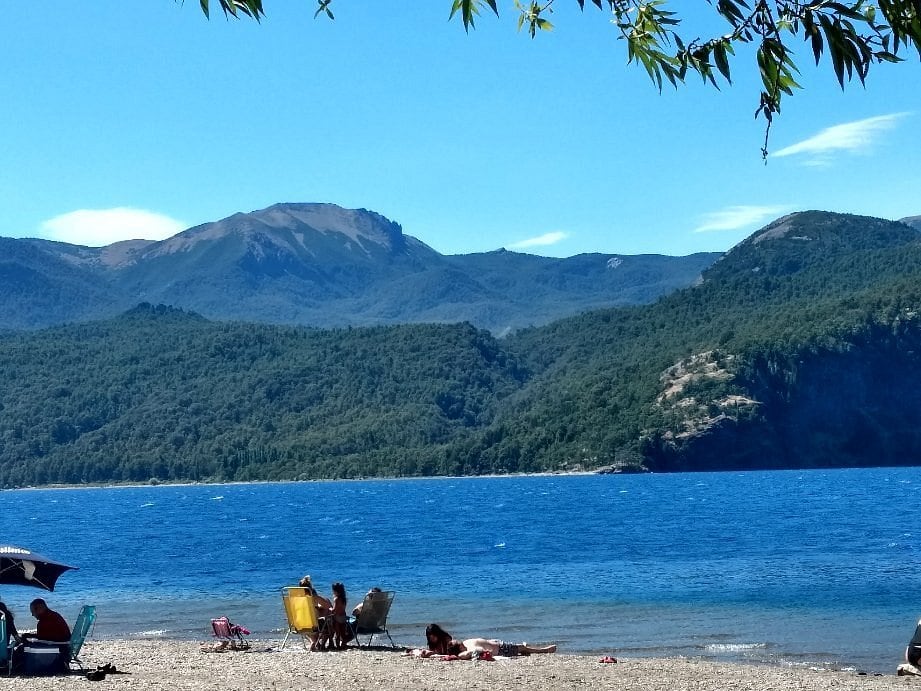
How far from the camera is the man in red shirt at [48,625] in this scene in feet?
58.2

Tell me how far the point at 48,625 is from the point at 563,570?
2938cm

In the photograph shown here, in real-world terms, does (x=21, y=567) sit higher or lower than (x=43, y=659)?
higher

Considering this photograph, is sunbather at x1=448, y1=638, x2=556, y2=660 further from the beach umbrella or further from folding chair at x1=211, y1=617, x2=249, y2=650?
the beach umbrella

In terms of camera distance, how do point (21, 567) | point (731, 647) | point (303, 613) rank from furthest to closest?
point (731, 647) → point (303, 613) → point (21, 567)

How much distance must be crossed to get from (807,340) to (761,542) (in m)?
117

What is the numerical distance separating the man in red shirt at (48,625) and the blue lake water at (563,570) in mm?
10044

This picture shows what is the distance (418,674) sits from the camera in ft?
60.1

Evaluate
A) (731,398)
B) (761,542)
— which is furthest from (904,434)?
(761,542)

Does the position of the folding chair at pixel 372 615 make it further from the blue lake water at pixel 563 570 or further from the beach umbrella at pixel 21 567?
the beach umbrella at pixel 21 567

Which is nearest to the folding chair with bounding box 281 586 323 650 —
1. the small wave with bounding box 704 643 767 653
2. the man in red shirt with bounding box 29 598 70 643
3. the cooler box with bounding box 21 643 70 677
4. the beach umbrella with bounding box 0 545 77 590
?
the beach umbrella with bounding box 0 545 77 590

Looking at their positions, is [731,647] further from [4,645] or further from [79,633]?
[4,645]

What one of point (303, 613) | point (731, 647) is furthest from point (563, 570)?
point (303, 613)

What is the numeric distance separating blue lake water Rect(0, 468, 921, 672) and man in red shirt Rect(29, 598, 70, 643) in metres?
10.0

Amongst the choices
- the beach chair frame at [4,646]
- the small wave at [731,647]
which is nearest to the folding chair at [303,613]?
the beach chair frame at [4,646]
